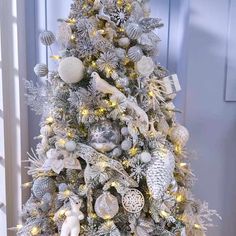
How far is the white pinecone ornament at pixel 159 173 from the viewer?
2.78ft

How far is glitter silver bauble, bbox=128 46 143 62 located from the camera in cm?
88

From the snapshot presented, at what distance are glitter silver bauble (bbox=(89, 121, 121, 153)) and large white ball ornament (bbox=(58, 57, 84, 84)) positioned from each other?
0.54ft

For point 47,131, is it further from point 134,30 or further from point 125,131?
point 134,30

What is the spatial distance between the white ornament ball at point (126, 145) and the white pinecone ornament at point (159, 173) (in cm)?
8

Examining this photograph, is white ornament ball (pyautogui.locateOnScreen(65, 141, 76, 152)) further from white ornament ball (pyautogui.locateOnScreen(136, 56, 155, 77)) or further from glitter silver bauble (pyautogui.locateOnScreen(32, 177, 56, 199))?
white ornament ball (pyautogui.locateOnScreen(136, 56, 155, 77))

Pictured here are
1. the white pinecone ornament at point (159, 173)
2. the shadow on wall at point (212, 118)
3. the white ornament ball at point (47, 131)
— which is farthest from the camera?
the shadow on wall at point (212, 118)

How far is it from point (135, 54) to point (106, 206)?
48cm

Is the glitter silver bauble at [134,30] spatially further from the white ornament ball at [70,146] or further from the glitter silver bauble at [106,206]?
the glitter silver bauble at [106,206]

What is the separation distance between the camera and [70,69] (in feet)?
A: 2.83

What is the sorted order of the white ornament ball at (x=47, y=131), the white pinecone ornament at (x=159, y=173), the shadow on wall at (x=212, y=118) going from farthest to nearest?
the shadow on wall at (x=212, y=118)
the white ornament ball at (x=47, y=131)
the white pinecone ornament at (x=159, y=173)

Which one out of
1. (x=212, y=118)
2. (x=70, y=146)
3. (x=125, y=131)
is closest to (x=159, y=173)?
(x=125, y=131)

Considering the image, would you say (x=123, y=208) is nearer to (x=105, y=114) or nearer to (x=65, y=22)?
(x=105, y=114)

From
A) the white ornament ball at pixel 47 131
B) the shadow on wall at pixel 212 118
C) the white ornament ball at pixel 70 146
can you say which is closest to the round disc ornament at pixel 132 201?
the white ornament ball at pixel 70 146

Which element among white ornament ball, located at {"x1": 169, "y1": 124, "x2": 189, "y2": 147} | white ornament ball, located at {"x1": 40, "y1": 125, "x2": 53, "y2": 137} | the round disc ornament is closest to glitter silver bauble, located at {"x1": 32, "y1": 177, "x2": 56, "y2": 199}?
white ornament ball, located at {"x1": 40, "y1": 125, "x2": 53, "y2": 137}
